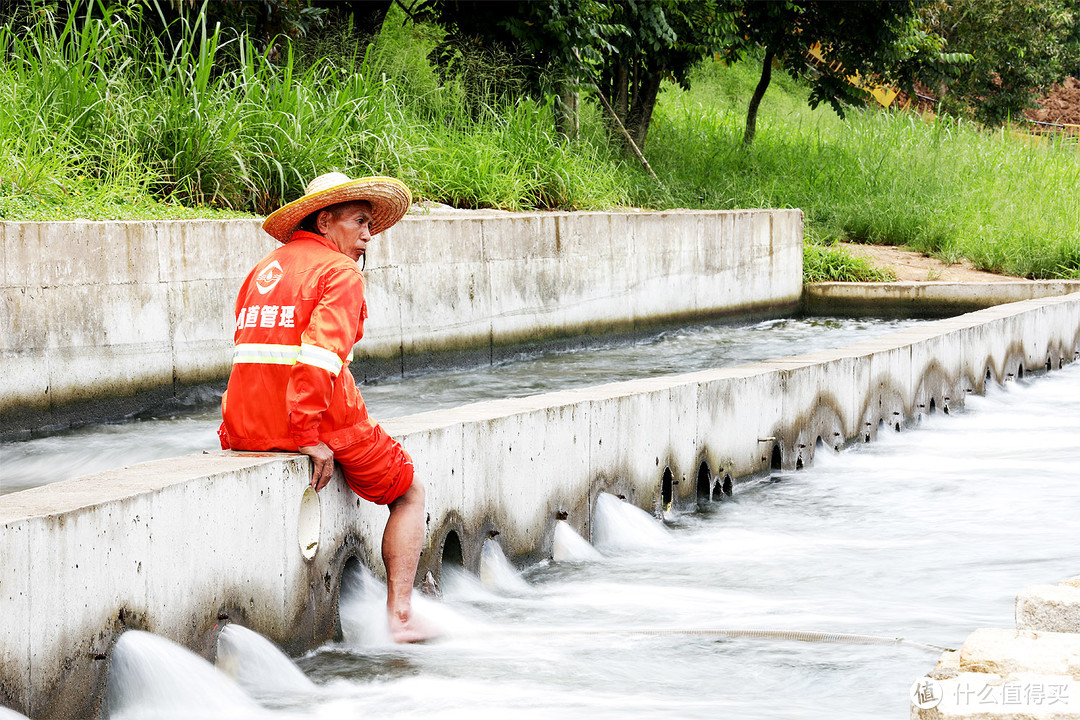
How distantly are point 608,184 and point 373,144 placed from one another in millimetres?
3959

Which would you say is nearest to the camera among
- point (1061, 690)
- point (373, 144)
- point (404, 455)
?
point (1061, 690)

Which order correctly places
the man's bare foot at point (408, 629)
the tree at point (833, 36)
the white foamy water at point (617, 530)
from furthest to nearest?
1. the tree at point (833, 36)
2. the white foamy water at point (617, 530)
3. the man's bare foot at point (408, 629)

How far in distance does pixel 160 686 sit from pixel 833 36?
16.5 m

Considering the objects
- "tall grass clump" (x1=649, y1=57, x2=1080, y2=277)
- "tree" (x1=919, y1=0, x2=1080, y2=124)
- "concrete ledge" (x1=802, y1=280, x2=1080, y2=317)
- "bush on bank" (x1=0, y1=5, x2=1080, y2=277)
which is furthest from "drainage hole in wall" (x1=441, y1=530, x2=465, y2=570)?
"tree" (x1=919, y1=0, x2=1080, y2=124)

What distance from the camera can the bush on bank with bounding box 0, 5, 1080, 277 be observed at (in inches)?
351

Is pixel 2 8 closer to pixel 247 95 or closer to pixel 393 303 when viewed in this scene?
pixel 247 95

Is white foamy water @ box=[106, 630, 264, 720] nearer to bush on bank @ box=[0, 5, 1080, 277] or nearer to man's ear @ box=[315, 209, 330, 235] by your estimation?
man's ear @ box=[315, 209, 330, 235]

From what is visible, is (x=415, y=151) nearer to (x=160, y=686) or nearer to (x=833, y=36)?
(x=160, y=686)

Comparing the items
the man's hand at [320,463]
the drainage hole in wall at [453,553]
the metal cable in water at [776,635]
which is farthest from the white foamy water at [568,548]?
the man's hand at [320,463]

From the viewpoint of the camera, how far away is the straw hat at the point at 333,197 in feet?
12.9

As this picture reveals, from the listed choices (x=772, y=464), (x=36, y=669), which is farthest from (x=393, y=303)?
(x=36, y=669)

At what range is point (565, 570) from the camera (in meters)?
5.31

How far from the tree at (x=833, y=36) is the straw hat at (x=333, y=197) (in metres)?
13.9

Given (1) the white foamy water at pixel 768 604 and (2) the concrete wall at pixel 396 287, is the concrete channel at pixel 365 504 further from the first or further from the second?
(2) the concrete wall at pixel 396 287
